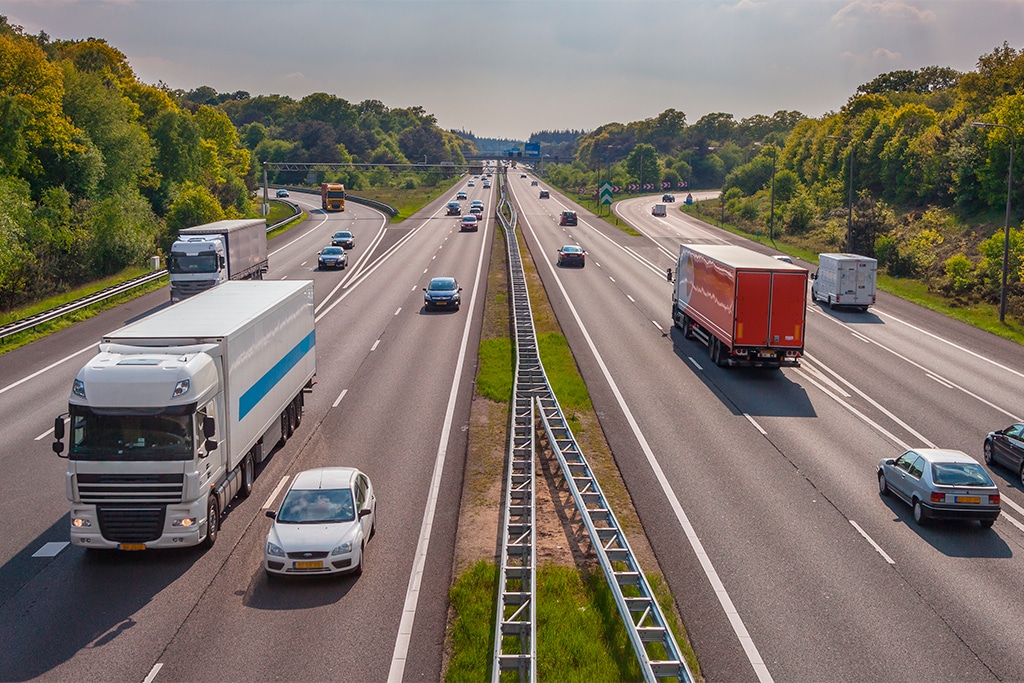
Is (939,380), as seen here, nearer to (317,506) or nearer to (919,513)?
(919,513)

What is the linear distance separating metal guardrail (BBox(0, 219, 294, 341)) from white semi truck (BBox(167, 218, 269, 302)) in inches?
176

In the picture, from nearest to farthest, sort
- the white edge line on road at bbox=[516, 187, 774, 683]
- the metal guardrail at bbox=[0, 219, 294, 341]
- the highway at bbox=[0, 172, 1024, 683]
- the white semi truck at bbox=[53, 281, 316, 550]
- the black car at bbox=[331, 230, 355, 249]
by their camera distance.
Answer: the white edge line on road at bbox=[516, 187, 774, 683] < the highway at bbox=[0, 172, 1024, 683] < the white semi truck at bbox=[53, 281, 316, 550] < the metal guardrail at bbox=[0, 219, 294, 341] < the black car at bbox=[331, 230, 355, 249]

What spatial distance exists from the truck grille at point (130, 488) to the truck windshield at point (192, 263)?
27827mm

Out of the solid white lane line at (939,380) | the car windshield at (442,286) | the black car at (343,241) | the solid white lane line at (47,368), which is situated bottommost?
the solid white lane line at (939,380)

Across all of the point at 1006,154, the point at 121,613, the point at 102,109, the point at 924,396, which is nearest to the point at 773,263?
the point at 924,396

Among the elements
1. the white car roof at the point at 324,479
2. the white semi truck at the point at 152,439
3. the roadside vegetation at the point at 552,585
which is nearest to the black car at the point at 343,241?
the roadside vegetation at the point at 552,585

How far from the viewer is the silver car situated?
63.5 ft

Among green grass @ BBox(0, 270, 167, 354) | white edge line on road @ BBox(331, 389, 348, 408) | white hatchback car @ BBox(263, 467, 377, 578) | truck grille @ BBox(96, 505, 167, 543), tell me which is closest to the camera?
white hatchback car @ BBox(263, 467, 377, 578)

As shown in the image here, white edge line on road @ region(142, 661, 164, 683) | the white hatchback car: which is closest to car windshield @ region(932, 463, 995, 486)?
the white hatchback car

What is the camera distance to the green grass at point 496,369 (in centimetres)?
2972

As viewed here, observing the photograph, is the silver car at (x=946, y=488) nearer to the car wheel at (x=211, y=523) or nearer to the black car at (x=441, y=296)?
the car wheel at (x=211, y=523)

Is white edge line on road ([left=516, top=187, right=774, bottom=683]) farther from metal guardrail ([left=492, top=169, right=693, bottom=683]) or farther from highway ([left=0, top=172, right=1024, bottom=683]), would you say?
metal guardrail ([left=492, top=169, right=693, bottom=683])

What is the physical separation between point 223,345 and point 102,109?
58.9 m

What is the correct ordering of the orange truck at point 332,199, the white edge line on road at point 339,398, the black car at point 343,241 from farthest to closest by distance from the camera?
the orange truck at point 332,199
the black car at point 343,241
the white edge line on road at point 339,398
